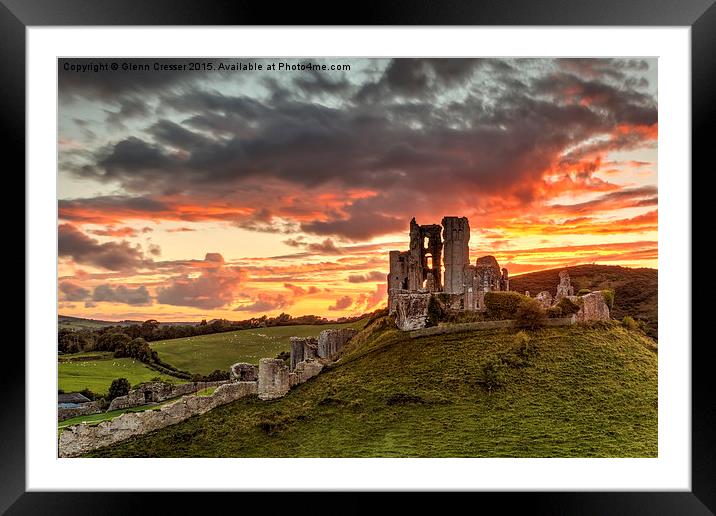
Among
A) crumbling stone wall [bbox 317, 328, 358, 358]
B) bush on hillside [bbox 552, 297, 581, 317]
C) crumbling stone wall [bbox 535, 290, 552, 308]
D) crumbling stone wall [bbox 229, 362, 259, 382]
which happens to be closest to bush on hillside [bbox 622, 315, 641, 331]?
bush on hillside [bbox 552, 297, 581, 317]

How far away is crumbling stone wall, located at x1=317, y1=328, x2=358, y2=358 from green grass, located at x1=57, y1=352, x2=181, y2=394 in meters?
5.38

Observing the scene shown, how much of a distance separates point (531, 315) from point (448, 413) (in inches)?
238

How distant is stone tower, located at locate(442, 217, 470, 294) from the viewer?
2131 cm

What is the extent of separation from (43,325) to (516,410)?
10.4 meters

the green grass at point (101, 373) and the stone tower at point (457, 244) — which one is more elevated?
the stone tower at point (457, 244)

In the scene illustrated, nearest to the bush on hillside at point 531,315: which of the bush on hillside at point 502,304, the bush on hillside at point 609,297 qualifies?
the bush on hillside at point 502,304

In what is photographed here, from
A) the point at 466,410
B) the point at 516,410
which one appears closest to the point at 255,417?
the point at 466,410

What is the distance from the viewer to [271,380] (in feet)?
47.6

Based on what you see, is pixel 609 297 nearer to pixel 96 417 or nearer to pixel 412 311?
pixel 412 311

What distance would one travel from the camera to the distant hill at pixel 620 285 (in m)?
17.7

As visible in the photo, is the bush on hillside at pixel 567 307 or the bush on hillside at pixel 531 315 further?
the bush on hillside at pixel 567 307

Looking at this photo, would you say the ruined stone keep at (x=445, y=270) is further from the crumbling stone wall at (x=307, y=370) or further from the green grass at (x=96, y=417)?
the green grass at (x=96, y=417)
